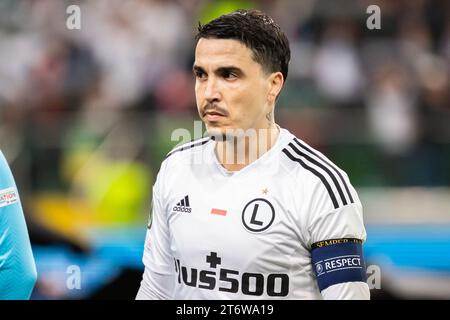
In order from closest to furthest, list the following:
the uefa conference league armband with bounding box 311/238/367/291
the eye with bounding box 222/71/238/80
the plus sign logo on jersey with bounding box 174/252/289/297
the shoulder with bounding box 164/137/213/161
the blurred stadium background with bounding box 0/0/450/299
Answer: the uefa conference league armband with bounding box 311/238/367/291
the plus sign logo on jersey with bounding box 174/252/289/297
the eye with bounding box 222/71/238/80
the shoulder with bounding box 164/137/213/161
the blurred stadium background with bounding box 0/0/450/299

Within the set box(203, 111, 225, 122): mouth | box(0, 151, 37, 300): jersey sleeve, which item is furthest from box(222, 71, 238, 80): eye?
box(0, 151, 37, 300): jersey sleeve

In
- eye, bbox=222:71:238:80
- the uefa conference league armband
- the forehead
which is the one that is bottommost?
the uefa conference league armband

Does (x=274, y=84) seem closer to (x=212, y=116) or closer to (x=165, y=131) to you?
(x=212, y=116)

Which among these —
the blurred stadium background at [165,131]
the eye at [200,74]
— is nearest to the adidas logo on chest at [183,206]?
the eye at [200,74]

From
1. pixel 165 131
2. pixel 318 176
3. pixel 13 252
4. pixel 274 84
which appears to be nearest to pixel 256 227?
pixel 318 176

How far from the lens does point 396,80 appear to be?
768 centimetres

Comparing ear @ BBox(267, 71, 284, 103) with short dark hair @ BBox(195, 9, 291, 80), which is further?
ear @ BBox(267, 71, 284, 103)

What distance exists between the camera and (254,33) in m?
3.53

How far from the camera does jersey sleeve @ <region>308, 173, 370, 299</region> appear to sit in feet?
10.9

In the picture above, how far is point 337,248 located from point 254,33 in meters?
0.90

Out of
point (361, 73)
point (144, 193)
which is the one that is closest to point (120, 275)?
point (144, 193)

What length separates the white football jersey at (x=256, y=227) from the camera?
3.39 m

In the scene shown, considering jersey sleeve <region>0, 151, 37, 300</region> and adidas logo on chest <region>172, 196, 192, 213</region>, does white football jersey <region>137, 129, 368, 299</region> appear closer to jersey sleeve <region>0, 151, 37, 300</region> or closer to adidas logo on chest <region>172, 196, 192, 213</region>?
adidas logo on chest <region>172, 196, 192, 213</region>

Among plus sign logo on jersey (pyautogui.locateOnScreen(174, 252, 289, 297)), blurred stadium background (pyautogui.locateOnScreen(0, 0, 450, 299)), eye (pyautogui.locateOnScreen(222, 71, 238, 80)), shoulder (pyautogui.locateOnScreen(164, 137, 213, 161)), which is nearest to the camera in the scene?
plus sign logo on jersey (pyautogui.locateOnScreen(174, 252, 289, 297))
